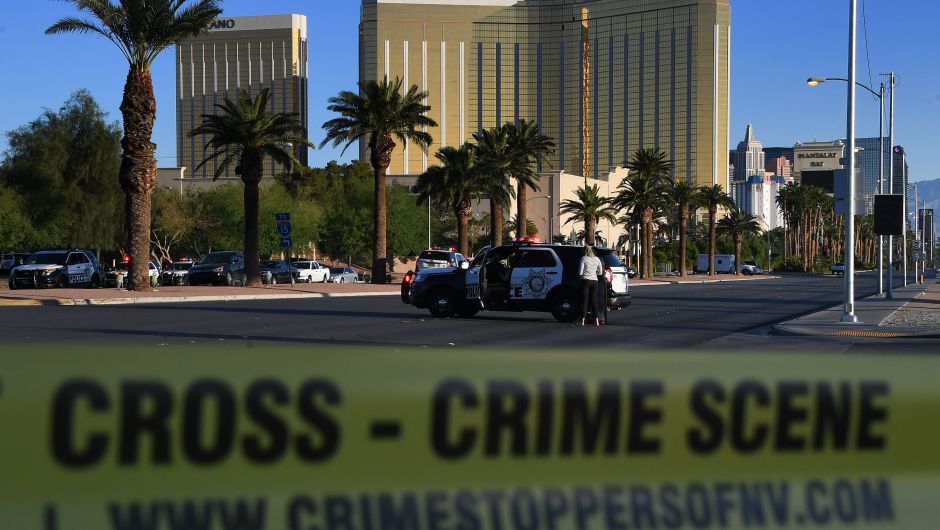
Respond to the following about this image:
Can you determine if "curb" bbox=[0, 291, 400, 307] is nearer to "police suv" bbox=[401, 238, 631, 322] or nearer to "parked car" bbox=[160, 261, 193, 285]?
"police suv" bbox=[401, 238, 631, 322]

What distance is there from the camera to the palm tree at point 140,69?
38.0 metres

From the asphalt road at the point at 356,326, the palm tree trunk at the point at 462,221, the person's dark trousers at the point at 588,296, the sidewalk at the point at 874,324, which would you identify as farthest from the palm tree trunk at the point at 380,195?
the person's dark trousers at the point at 588,296

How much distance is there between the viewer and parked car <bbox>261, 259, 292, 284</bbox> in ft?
186

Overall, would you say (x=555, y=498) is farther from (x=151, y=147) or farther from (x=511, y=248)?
(x=151, y=147)

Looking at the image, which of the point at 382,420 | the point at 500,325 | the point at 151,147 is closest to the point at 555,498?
the point at 382,420

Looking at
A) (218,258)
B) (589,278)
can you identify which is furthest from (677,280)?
(589,278)

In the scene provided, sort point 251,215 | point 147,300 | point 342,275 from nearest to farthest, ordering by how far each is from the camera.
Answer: point 147,300 → point 251,215 → point 342,275

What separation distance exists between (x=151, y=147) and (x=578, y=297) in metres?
22.3

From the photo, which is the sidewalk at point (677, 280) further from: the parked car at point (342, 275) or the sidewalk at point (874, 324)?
the sidewalk at point (874, 324)

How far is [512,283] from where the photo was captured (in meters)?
24.2

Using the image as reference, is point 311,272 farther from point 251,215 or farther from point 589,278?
point 589,278

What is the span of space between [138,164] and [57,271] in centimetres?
660

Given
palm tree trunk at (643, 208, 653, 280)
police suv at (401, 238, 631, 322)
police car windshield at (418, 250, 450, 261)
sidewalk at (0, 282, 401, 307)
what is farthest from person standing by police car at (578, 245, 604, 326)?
palm tree trunk at (643, 208, 653, 280)

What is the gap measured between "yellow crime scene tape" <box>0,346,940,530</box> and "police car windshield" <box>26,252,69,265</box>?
42.9m
